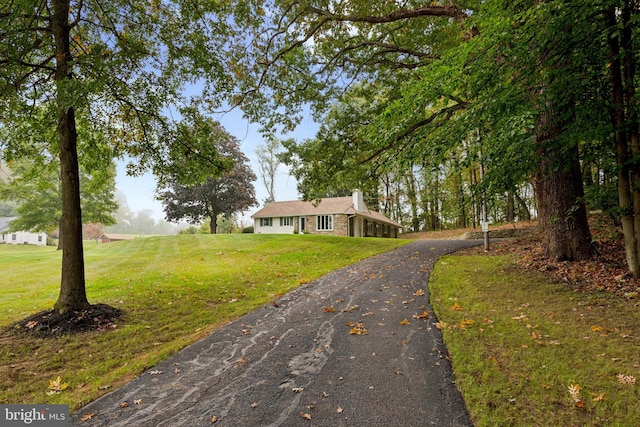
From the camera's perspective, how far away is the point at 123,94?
243 inches

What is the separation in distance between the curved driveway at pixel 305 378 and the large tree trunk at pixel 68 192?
3.22 metres

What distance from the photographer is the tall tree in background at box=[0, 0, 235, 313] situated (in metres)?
5.24

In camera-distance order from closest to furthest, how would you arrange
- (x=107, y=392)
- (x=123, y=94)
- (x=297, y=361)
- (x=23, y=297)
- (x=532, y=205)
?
(x=107, y=392) < (x=297, y=361) < (x=123, y=94) < (x=23, y=297) < (x=532, y=205)

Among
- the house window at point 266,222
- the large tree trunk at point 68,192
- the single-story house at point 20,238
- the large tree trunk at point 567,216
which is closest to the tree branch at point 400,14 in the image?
the large tree trunk at point 567,216

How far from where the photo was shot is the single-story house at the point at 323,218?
87.4ft

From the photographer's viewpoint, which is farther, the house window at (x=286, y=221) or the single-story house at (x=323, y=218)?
the house window at (x=286, y=221)

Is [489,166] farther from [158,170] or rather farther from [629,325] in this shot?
[158,170]

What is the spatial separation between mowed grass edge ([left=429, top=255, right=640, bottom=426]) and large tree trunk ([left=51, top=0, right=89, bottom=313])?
22.1 ft

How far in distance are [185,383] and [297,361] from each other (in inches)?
50.7

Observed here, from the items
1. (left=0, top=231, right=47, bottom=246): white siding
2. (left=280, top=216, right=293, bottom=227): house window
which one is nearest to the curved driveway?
(left=280, top=216, right=293, bottom=227): house window

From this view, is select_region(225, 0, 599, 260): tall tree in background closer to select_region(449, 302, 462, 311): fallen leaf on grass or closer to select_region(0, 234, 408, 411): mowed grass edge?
select_region(449, 302, 462, 311): fallen leaf on grass

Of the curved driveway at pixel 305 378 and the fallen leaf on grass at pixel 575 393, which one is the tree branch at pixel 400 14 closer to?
the curved driveway at pixel 305 378

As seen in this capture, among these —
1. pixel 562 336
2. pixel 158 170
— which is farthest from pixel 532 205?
pixel 158 170

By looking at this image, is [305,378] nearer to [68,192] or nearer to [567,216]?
[68,192]
